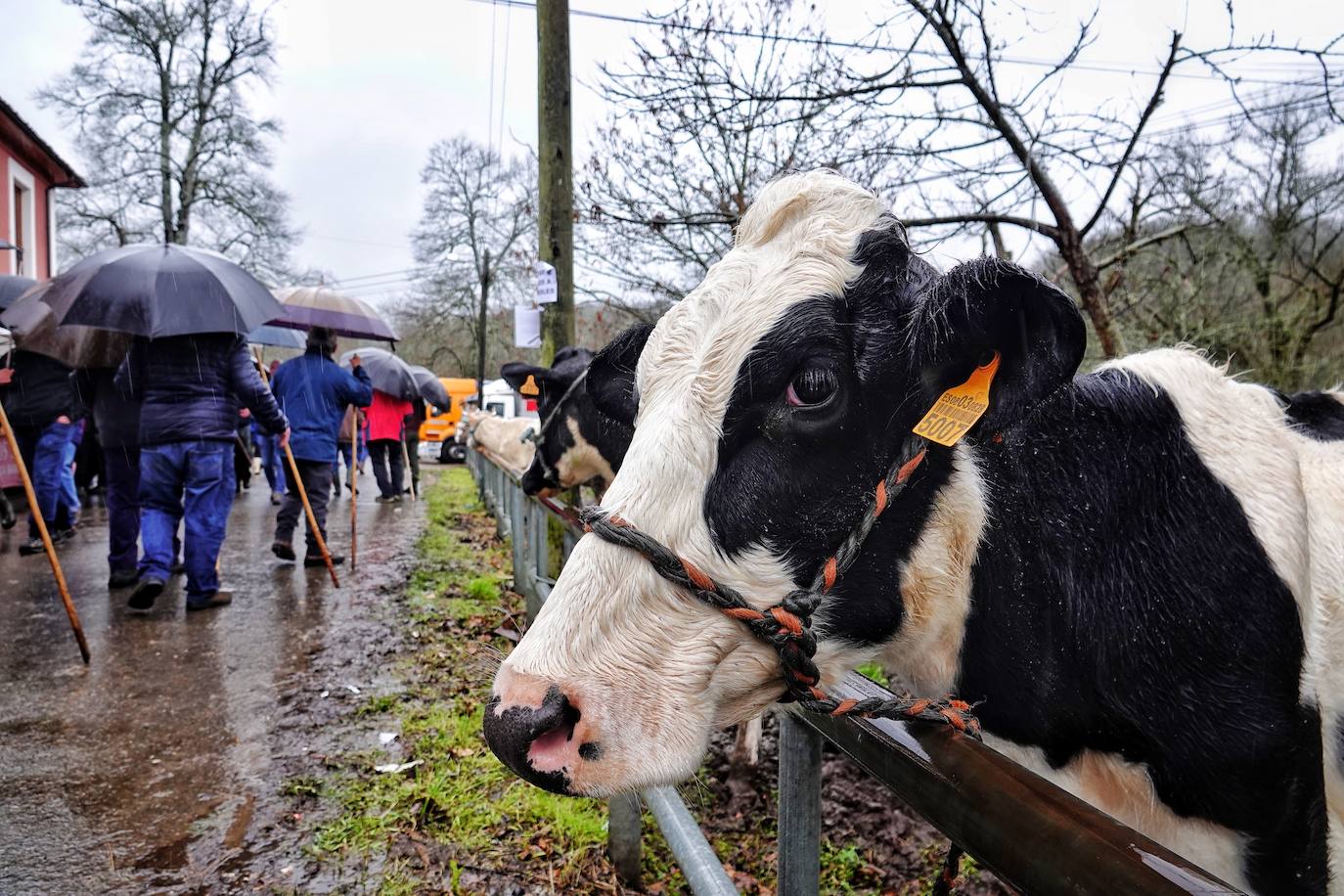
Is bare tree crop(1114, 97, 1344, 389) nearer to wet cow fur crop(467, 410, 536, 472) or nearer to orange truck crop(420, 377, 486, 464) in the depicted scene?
wet cow fur crop(467, 410, 536, 472)

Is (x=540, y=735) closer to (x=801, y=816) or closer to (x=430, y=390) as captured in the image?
(x=801, y=816)

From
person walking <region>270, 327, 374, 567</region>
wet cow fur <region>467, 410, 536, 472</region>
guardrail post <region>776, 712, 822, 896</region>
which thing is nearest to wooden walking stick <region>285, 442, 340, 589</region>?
person walking <region>270, 327, 374, 567</region>

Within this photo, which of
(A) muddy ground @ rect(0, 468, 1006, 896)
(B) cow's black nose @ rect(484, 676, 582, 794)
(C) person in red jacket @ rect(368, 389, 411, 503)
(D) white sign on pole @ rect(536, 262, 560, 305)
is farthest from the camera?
(C) person in red jacket @ rect(368, 389, 411, 503)

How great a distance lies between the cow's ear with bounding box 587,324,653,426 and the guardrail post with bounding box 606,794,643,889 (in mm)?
1391

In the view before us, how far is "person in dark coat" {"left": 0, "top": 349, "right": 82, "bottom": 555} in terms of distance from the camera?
716cm

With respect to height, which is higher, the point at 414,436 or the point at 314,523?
the point at 414,436

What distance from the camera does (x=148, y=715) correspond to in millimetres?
3840

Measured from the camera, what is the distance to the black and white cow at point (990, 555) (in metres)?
1.29

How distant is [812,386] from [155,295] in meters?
5.01

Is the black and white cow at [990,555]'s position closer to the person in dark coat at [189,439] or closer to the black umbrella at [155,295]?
the black umbrella at [155,295]

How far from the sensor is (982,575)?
143 centimetres

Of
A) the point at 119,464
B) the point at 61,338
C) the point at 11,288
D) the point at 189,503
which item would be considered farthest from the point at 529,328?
the point at 11,288

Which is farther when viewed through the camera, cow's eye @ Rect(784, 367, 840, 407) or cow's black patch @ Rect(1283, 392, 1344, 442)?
cow's black patch @ Rect(1283, 392, 1344, 442)

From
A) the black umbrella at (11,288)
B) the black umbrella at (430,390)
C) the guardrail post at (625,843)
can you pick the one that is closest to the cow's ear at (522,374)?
the guardrail post at (625,843)
